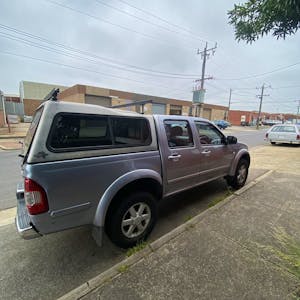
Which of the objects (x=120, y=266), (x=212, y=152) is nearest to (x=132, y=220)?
(x=120, y=266)

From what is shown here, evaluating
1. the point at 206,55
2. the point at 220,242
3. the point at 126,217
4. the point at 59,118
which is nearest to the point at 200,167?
the point at 220,242

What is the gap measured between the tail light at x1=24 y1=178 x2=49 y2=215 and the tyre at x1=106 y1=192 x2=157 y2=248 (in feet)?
2.55

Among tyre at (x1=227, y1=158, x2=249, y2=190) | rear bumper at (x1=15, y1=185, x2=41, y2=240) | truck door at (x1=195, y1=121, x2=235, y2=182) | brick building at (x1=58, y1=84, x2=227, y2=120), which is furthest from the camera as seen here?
brick building at (x1=58, y1=84, x2=227, y2=120)

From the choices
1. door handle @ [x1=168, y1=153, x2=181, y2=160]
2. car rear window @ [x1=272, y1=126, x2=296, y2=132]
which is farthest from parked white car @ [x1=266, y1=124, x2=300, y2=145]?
door handle @ [x1=168, y1=153, x2=181, y2=160]

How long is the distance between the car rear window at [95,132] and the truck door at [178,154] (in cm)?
36

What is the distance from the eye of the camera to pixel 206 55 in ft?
85.4

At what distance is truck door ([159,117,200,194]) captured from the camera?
2836 millimetres

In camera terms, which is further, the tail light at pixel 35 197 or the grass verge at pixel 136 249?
the grass verge at pixel 136 249

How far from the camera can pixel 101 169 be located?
81.1 inches

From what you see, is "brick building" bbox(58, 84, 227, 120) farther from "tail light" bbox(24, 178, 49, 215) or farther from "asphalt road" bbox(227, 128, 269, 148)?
"tail light" bbox(24, 178, 49, 215)

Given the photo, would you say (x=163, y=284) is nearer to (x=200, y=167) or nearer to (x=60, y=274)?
(x=60, y=274)

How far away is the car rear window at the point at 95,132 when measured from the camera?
1.91m

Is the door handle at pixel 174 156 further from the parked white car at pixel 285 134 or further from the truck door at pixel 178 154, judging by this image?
the parked white car at pixel 285 134

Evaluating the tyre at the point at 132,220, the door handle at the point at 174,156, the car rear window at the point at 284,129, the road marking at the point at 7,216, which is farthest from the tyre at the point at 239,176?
the car rear window at the point at 284,129
